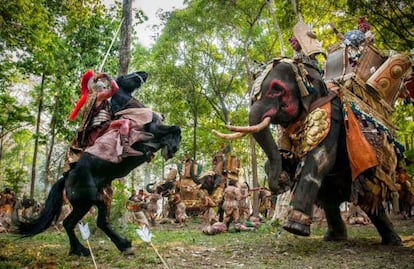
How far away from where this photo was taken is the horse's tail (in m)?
5.99

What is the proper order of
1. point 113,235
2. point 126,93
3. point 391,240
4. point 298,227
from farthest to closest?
point 126,93
point 391,240
point 113,235
point 298,227

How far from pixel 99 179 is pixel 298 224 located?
281 cm

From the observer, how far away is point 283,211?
10.1 meters

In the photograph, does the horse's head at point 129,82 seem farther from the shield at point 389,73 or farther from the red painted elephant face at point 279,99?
the shield at point 389,73

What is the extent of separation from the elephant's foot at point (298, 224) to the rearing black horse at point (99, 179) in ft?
7.11

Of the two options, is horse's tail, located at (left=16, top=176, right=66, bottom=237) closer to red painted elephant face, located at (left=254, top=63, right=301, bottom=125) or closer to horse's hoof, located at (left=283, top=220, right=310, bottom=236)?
red painted elephant face, located at (left=254, top=63, right=301, bottom=125)

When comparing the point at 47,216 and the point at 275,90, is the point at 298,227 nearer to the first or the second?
the point at 275,90

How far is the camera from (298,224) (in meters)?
5.00

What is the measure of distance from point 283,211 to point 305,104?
16.5ft

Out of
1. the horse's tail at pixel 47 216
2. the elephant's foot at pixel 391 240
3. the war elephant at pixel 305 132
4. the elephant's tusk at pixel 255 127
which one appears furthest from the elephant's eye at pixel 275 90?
the horse's tail at pixel 47 216

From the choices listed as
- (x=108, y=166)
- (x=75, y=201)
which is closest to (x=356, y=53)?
(x=108, y=166)

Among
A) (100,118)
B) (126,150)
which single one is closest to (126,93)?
(100,118)

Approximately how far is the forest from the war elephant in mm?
721

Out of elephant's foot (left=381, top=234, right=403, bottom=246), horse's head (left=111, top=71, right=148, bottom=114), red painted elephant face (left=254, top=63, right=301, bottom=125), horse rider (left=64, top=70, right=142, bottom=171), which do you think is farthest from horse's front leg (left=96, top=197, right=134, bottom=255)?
elephant's foot (left=381, top=234, right=403, bottom=246)
